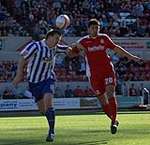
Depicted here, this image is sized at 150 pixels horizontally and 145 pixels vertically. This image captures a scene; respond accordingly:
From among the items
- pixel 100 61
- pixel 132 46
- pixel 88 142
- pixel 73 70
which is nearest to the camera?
pixel 88 142

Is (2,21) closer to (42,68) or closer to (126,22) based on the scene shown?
(126,22)

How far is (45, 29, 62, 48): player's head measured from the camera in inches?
430

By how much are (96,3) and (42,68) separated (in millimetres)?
27990

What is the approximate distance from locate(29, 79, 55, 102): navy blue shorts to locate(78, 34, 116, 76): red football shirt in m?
1.69

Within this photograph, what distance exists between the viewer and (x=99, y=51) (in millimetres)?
12633

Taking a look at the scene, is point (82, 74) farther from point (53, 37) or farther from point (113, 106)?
point (53, 37)

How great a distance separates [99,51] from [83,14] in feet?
83.0

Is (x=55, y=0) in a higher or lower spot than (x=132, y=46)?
higher

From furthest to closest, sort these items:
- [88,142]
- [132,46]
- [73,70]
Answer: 1. [132,46]
2. [73,70]
3. [88,142]

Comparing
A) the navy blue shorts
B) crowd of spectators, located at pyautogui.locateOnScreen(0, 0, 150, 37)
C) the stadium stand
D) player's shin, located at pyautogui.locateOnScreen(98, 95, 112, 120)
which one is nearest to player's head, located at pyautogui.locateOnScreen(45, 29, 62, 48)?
the navy blue shorts

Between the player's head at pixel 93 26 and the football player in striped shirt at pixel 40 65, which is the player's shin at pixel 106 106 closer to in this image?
the player's head at pixel 93 26

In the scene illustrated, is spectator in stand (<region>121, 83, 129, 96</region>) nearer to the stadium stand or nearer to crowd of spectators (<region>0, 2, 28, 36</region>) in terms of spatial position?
the stadium stand

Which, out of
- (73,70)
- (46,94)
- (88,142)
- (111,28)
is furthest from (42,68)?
(111,28)

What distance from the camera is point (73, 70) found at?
35.0 m
